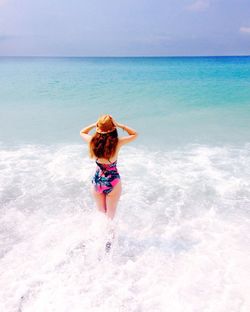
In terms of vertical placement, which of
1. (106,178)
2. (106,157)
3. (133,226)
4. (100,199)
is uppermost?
(106,157)

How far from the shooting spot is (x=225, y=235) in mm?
5363

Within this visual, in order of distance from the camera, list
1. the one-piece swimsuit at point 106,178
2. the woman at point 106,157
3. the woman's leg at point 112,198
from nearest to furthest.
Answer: the woman at point 106,157, the one-piece swimsuit at point 106,178, the woman's leg at point 112,198

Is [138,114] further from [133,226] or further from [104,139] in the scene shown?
[104,139]

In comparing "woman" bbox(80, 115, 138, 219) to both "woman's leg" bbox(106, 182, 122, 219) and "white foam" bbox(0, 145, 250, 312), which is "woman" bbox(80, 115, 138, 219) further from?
"white foam" bbox(0, 145, 250, 312)

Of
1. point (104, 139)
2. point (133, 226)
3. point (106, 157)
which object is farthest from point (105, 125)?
point (133, 226)

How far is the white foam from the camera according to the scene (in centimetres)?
402

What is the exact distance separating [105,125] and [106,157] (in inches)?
20.0

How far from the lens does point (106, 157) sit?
434cm

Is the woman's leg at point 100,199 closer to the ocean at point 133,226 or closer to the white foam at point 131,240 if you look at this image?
the white foam at point 131,240

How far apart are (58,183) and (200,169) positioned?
390 centimetres

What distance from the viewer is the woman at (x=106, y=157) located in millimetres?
4152

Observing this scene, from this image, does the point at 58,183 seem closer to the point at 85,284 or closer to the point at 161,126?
the point at 85,284

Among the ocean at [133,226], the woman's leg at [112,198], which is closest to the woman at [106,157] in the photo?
the woman's leg at [112,198]

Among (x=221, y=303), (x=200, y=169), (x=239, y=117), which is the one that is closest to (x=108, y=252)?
(x=221, y=303)
